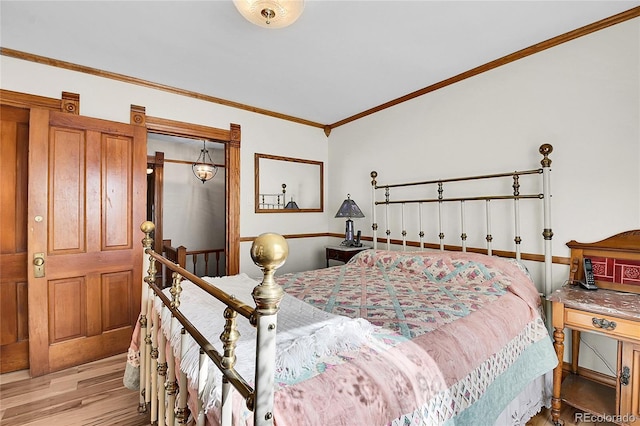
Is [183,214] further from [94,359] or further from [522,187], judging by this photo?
[522,187]

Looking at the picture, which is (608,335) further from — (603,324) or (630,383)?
(630,383)

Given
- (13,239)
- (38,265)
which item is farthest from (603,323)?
(13,239)

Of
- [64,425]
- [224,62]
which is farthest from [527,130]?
[64,425]

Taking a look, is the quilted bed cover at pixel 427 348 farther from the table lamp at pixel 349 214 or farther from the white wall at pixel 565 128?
the table lamp at pixel 349 214

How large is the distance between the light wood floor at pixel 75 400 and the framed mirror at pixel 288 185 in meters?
2.05

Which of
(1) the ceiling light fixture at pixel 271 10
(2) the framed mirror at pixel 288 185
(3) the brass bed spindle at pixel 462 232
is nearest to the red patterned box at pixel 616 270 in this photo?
(3) the brass bed spindle at pixel 462 232

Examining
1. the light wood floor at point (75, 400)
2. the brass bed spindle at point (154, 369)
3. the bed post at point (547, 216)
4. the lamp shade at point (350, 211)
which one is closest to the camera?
the brass bed spindle at point (154, 369)

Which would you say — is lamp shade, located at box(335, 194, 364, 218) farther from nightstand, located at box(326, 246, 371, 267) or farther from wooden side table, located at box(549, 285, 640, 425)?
wooden side table, located at box(549, 285, 640, 425)

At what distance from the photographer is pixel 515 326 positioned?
1.57 metres

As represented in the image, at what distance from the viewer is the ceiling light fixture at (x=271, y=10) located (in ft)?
5.35

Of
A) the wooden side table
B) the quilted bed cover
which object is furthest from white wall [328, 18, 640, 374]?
the quilted bed cover

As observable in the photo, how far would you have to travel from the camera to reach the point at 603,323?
5.04 ft

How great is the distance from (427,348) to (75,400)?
2283mm

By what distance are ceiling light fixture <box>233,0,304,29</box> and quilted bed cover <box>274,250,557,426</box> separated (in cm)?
165
